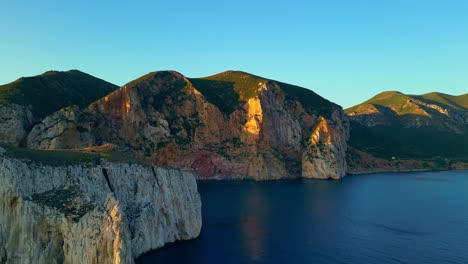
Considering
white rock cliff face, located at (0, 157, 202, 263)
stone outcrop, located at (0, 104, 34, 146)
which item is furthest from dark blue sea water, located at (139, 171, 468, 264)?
stone outcrop, located at (0, 104, 34, 146)

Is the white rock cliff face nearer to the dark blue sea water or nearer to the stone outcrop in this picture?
the dark blue sea water

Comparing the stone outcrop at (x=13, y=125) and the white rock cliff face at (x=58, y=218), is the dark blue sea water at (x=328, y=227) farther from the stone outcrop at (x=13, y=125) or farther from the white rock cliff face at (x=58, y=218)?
the stone outcrop at (x=13, y=125)

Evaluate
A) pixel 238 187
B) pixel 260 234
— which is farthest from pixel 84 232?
pixel 238 187

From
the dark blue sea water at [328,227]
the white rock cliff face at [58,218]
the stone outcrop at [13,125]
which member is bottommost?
the dark blue sea water at [328,227]

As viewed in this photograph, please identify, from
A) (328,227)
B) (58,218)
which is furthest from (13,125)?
(328,227)

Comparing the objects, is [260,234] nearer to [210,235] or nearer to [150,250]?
[210,235]

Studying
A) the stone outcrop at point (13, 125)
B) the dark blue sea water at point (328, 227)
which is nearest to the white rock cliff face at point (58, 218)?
the dark blue sea water at point (328, 227)
